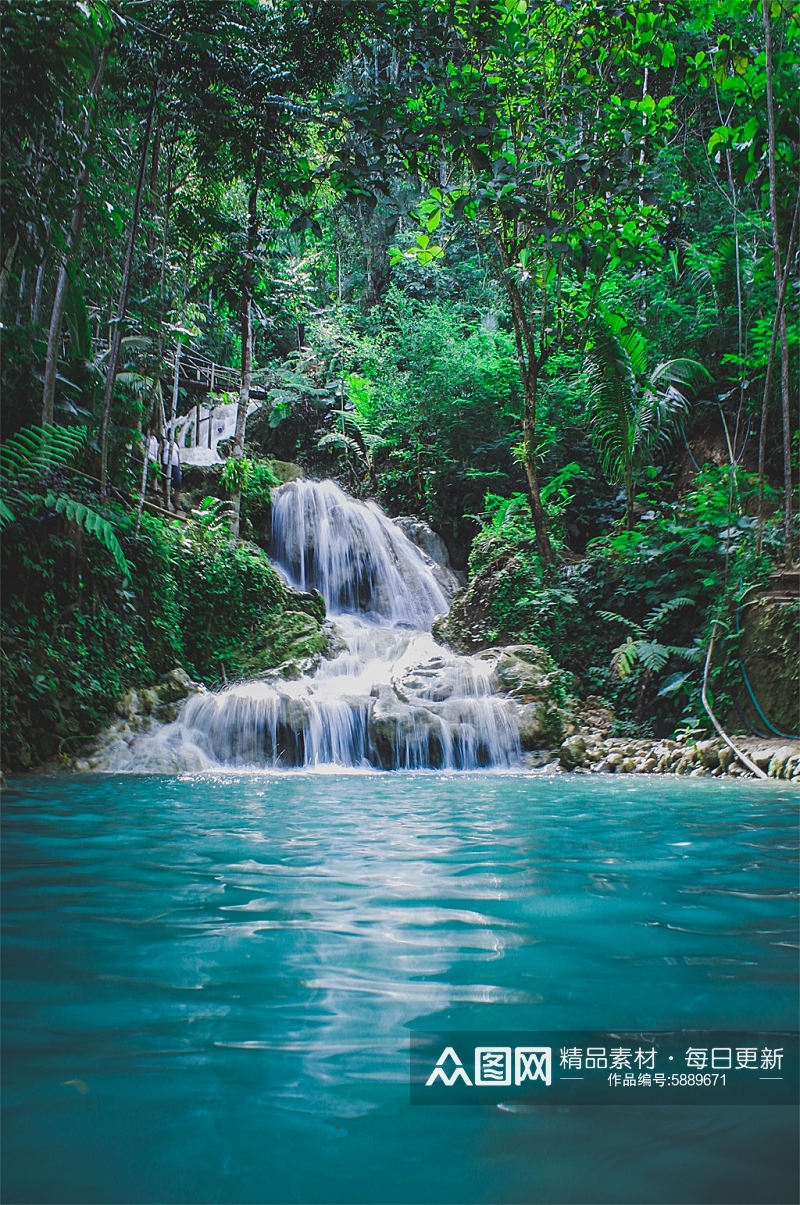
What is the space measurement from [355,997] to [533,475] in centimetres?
930

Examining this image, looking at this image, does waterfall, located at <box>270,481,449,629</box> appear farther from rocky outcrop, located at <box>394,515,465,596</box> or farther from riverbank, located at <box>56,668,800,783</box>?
riverbank, located at <box>56,668,800,783</box>

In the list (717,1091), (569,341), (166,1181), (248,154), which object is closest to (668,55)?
(248,154)

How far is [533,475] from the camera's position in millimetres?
10172

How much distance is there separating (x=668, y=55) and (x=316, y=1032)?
5328 mm

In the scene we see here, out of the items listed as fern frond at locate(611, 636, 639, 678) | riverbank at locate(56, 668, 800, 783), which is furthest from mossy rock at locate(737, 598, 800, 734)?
fern frond at locate(611, 636, 639, 678)

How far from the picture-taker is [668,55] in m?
4.21

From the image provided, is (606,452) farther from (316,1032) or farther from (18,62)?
(316,1032)

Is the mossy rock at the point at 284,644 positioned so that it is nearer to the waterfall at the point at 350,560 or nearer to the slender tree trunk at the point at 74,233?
the waterfall at the point at 350,560

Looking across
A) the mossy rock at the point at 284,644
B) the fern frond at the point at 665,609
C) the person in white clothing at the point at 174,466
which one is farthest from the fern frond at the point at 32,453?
the fern frond at the point at 665,609

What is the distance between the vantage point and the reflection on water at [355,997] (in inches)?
38.6

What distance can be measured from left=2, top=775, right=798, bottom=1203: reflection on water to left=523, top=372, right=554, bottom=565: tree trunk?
7.43m

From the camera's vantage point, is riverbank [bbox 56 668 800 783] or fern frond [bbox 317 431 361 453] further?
fern frond [bbox 317 431 361 453]

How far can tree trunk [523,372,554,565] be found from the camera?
396 inches

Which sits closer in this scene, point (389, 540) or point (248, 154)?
point (248, 154)
